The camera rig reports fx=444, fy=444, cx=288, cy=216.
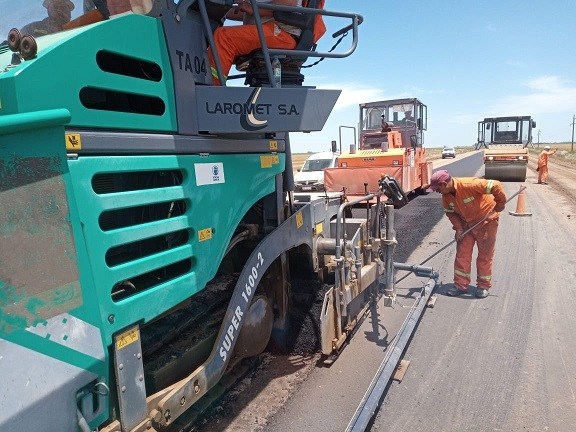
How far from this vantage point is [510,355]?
161 inches

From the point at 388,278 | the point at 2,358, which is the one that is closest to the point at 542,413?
the point at 388,278

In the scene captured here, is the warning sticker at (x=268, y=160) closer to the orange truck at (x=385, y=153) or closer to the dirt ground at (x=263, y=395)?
the dirt ground at (x=263, y=395)

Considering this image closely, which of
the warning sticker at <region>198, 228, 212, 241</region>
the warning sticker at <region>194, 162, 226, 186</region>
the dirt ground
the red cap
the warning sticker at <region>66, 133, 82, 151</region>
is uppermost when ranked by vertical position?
the warning sticker at <region>66, 133, 82, 151</region>

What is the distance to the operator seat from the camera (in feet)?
9.08

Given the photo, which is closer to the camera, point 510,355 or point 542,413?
point 542,413

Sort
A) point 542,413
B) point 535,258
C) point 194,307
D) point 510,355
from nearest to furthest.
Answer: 1. point 194,307
2. point 542,413
3. point 510,355
4. point 535,258

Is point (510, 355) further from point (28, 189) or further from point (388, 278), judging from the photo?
point (28, 189)

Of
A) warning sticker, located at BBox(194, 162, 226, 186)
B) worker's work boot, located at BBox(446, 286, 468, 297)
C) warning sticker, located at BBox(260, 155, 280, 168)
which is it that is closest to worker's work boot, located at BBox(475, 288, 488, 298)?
worker's work boot, located at BBox(446, 286, 468, 297)

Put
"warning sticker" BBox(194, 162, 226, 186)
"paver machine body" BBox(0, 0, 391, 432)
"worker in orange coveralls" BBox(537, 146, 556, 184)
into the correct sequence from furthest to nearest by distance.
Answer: "worker in orange coveralls" BBox(537, 146, 556, 184) < "warning sticker" BBox(194, 162, 226, 186) < "paver machine body" BBox(0, 0, 391, 432)

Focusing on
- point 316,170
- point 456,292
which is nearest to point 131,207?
point 456,292

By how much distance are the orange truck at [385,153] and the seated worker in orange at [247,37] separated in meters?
7.11

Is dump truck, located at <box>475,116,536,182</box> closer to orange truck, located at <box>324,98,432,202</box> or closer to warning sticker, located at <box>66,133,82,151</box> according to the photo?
orange truck, located at <box>324,98,432,202</box>

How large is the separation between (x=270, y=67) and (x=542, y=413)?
3.09 metres

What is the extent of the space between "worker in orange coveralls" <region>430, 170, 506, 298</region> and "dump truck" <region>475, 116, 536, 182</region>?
1403 centimetres
